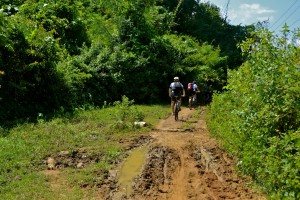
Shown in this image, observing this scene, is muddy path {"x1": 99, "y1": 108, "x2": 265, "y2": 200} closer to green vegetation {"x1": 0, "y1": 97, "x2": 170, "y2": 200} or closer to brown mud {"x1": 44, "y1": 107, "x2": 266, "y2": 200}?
brown mud {"x1": 44, "y1": 107, "x2": 266, "y2": 200}

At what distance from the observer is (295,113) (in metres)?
7.00

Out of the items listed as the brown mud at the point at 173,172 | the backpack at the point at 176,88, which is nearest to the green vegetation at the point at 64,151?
the brown mud at the point at 173,172

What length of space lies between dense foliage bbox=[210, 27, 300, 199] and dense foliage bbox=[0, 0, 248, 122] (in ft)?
27.5

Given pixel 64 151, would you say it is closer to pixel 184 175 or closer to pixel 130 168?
pixel 130 168

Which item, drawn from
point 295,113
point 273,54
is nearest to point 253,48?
point 273,54

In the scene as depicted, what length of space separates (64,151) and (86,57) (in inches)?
410

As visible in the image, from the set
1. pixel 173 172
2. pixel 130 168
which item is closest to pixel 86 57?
pixel 130 168

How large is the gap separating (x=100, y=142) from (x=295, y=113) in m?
5.87

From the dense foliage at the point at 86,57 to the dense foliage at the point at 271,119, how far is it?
8.38 m

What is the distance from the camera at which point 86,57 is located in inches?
778

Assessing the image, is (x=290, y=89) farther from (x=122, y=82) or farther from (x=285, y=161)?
(x=122, y=82)

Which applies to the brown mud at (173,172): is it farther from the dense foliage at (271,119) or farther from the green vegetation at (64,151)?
the dense foliage at (271,119)

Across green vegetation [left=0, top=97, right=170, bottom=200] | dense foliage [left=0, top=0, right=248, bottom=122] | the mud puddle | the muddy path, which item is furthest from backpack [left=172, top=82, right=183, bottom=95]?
the mud puddle

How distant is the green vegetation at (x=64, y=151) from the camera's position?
25.0 feet
